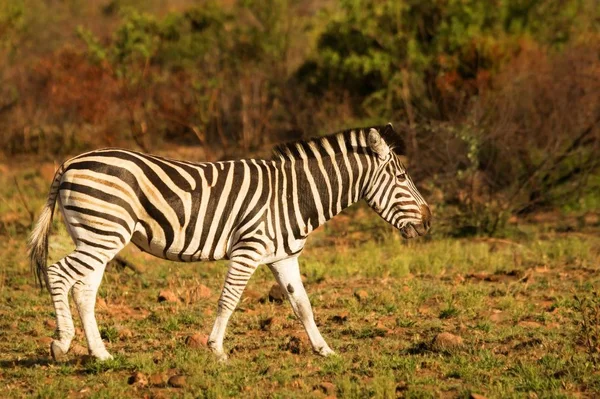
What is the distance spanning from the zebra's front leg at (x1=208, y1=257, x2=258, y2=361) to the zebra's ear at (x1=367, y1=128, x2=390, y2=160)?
1406 mm

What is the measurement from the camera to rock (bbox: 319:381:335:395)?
21.1 feet

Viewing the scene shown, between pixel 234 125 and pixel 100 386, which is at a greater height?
pixel 234 125

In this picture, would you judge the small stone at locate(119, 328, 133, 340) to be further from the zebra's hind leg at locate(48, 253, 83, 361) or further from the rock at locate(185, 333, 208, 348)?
the zebra's hind leg at locate(48, 253, 83, 361)

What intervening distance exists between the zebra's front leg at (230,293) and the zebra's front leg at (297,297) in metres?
0.39

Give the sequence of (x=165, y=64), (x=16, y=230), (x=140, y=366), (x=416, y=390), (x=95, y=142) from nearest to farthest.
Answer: (x=416, y=390) → (x=140, y=366) → (x=16, y=230) → (x=95, y=142) → (x=165, y=64)

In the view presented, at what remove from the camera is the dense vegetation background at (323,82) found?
Answer: 48.4 feet

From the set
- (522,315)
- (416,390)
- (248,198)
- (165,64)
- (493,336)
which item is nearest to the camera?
(416,390)

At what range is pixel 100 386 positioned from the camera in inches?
259

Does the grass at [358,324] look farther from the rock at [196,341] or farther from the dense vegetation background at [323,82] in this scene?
the dense vegetation background at [323,82]

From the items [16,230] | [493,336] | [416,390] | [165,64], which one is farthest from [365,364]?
[165,64]

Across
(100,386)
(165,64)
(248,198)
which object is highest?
A: (165,64)

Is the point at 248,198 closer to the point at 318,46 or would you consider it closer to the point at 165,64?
the point at 318,46

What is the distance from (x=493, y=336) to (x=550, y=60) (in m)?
10.8

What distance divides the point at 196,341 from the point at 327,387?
1.60m
